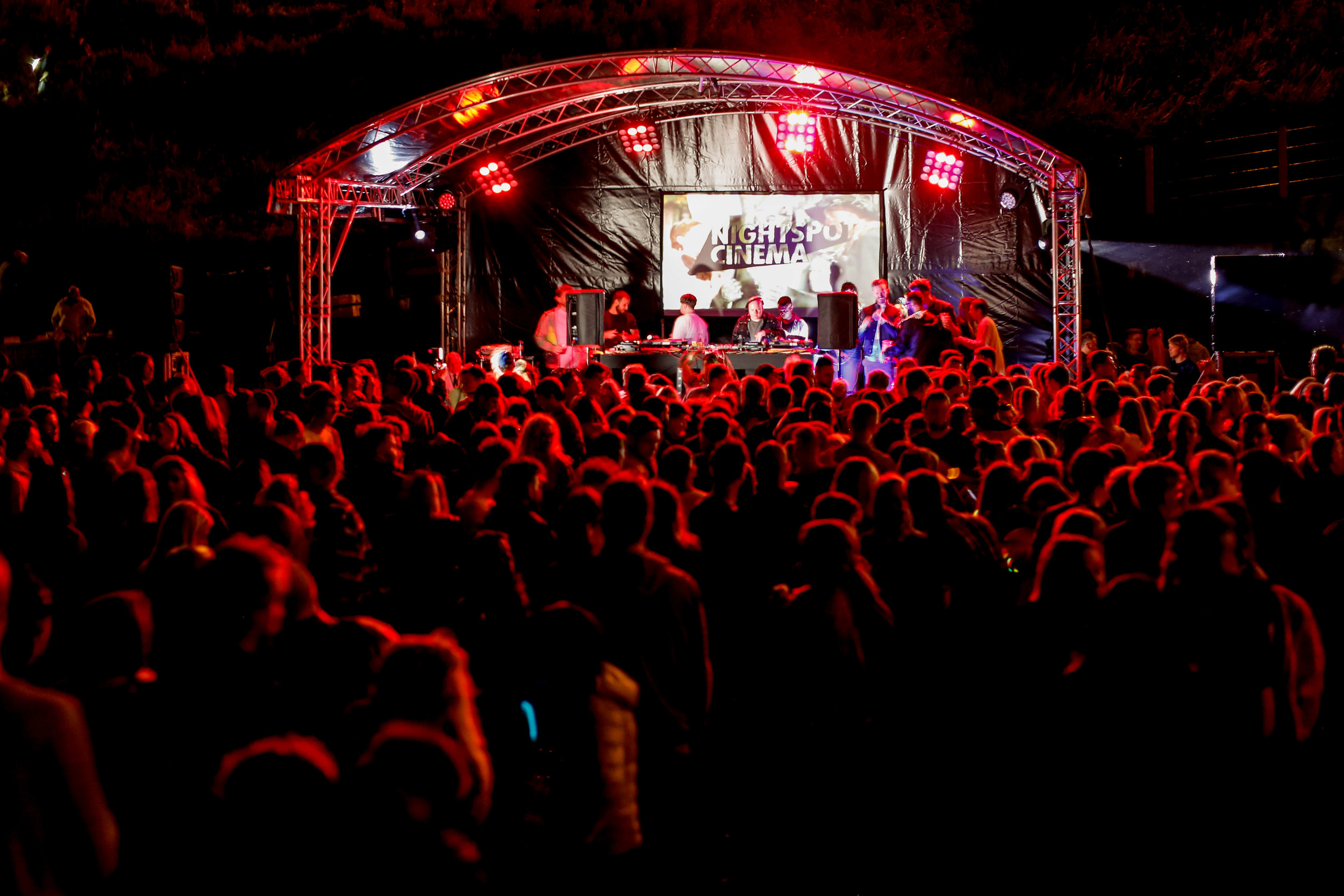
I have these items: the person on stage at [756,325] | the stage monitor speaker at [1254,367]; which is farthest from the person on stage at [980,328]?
the stage monitor speaker at [1254,367]

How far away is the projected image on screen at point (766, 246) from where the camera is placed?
18.0 meters

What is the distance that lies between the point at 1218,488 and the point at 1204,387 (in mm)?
5715

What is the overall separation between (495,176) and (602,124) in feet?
6.17

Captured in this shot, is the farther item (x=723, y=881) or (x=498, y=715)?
(x=723, y=881)

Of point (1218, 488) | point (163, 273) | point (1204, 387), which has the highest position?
point (163, 273)

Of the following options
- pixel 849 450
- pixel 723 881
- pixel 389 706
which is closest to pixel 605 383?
pixel 849 450

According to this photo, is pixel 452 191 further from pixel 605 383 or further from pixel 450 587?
pixel 450 587

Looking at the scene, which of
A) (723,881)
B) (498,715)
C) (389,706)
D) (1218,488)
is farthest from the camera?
(1218,488)

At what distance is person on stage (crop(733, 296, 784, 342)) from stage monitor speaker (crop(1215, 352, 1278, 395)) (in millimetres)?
6244

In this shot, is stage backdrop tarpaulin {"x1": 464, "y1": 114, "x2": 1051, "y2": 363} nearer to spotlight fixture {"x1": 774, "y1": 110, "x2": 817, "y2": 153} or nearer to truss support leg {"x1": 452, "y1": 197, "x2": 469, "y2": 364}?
truss support leg {"x1": 452, "y1": 197, "x2": 469, "y2": 364}

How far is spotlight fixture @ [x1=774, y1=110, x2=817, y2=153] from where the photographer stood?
16.1 m

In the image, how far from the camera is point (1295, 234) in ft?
55.2

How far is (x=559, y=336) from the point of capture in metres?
16.8

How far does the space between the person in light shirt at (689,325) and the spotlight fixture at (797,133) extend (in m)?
2.69
